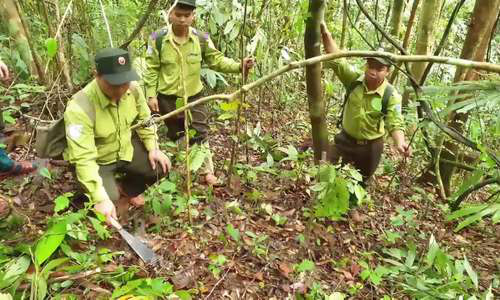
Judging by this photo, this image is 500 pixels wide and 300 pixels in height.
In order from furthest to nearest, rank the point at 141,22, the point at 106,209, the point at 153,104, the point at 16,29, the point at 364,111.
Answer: the point at 16,29 → the point at 364,111 → the point at 153,104 → the point at 141,22 → the point at 106,209

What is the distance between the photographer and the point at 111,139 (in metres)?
3.51

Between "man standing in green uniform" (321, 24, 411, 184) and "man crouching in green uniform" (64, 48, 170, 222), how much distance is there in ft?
6.50

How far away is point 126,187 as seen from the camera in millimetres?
3852

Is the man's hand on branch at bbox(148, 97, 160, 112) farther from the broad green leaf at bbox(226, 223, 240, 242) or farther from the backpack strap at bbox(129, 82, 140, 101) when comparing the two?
the broad green leaf at bbox(226, 223, 240, 242)

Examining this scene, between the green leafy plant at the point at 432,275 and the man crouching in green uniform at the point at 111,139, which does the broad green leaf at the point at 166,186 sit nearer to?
the man crouching in green uniform at the point at 111,139

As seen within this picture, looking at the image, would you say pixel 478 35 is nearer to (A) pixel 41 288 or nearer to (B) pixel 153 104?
(B) pixel 153 104

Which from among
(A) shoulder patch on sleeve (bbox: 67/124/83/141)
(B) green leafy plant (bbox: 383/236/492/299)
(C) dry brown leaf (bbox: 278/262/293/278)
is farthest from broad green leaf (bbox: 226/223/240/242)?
(A) shoulder patch on sleeve (bbox: 67/124/83/141)

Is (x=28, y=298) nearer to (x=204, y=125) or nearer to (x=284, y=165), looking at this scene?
(x=204, y=125)

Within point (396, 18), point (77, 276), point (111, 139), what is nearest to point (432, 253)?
point (77, 276)

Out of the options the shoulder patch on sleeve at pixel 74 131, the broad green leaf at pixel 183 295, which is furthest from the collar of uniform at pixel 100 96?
the broad green leaf at pixel 183 295

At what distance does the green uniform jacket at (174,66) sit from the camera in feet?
14.0

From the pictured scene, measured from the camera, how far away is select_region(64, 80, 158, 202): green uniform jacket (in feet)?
10.2

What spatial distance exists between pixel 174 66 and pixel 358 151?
7.21ft

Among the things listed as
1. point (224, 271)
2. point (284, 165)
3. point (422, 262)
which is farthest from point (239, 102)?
point (422, 262)
